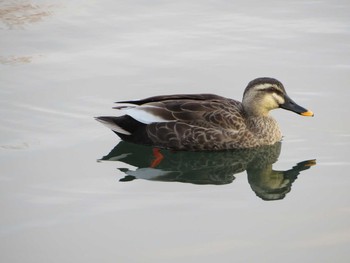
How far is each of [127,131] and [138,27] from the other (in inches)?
144

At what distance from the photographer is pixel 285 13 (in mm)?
13898

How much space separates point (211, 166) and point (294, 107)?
140cm

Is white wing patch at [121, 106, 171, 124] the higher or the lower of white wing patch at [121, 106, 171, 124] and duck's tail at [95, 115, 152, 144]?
the higher

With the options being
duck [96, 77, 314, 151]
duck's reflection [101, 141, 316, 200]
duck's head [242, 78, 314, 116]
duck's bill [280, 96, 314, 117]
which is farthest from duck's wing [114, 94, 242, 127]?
duck's bill [280, 96, 314, 117]

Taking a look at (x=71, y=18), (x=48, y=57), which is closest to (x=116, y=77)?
(x=48, y=57)

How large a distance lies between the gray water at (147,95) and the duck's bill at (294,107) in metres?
0.33

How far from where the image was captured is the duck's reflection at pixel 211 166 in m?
9.07

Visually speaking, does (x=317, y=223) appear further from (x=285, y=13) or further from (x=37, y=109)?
(x=285, y=13)

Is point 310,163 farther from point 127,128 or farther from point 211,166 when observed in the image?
point 127,128

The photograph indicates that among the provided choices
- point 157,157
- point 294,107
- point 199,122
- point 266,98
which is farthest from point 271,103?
point 157,157

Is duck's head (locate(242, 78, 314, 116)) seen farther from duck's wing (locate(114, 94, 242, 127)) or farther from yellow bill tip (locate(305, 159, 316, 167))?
yellow bill tip (locate(305, 159, 316, 167))

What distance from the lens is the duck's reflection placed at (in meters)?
9.07

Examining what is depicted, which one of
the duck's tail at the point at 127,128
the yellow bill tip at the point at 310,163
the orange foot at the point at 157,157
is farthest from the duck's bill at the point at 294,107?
the duck's tail at the point at 127,128

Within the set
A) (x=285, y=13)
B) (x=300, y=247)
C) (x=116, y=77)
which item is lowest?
(x=300, y=247)
